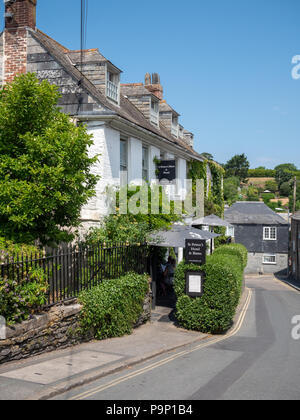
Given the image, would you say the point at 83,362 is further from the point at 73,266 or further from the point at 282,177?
the point at 282,177

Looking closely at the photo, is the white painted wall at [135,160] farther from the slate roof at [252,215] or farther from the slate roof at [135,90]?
the slate roof at [252,215]

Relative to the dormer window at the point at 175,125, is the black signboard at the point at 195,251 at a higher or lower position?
lower

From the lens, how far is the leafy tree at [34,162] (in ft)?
33.2

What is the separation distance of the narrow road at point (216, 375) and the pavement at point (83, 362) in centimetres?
24

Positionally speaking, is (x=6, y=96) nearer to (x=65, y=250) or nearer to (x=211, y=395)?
(x=65, y=250)

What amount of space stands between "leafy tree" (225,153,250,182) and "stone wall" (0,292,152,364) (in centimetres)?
13302

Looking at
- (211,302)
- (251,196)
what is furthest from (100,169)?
(251,196)

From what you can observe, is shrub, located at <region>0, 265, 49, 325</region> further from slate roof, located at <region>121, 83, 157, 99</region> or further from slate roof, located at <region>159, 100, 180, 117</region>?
slate roof, located at <region>159, 100, 180, 117</region>

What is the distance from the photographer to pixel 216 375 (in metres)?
8.23

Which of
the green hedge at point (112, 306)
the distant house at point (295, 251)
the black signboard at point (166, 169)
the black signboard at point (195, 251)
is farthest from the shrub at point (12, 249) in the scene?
the distant house at point (295, 251)

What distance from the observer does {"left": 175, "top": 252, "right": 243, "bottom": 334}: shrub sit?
1279 cm

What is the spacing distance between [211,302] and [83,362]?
5.32 m

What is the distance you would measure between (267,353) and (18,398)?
661 cm

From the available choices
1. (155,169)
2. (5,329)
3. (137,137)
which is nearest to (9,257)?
(5,329)
